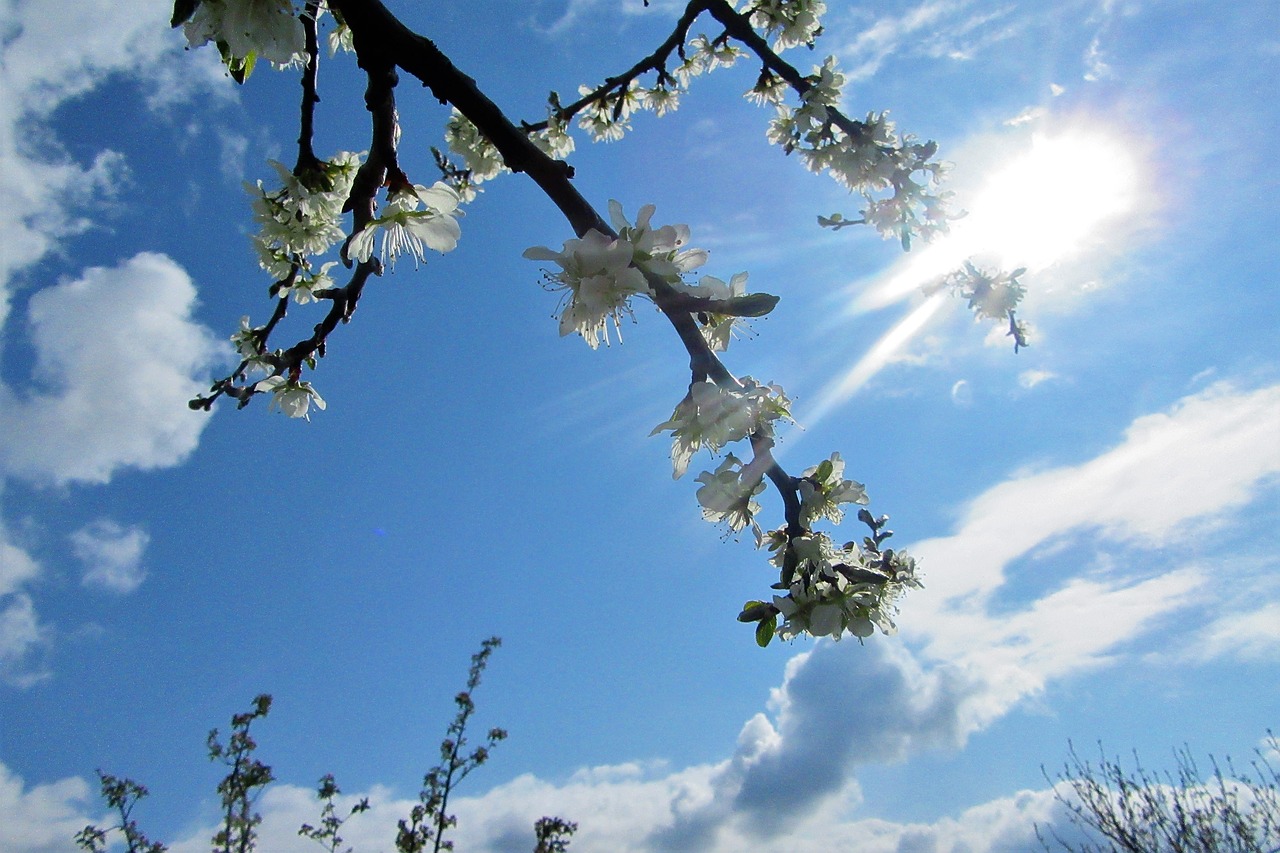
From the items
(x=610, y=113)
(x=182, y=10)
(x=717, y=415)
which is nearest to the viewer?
(x=182, y=10)

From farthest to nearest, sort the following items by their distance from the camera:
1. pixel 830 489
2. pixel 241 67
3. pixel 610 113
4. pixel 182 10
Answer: pixel 610 113, pixel 830 489, pixel 241 67, pixel 182 10

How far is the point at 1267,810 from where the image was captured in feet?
39.4

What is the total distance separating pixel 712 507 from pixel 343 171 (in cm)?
207

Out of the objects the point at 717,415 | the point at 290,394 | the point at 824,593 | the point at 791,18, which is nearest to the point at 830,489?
the point at 824,593

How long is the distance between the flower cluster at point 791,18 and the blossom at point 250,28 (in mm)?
3539

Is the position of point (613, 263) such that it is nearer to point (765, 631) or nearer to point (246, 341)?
point (765, 631)

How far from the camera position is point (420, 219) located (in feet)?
6.48

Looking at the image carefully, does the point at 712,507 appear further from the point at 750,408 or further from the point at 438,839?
the point at 438,839

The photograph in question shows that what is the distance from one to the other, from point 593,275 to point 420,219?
66 centimetres

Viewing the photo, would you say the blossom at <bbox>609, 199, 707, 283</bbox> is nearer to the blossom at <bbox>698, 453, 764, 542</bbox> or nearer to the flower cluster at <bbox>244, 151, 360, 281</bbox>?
the blossom at <bbox>698, 453, 764, 542</bbox>

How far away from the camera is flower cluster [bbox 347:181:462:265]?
6.39 ft

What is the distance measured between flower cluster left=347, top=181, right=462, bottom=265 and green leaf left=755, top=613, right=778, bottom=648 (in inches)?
55.5

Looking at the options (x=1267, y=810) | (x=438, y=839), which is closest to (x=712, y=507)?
(x=438, y=839)

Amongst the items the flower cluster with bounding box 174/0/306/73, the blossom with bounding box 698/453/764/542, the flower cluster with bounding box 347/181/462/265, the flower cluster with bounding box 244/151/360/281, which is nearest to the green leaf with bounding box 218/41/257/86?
the flower cluster with bounding box 174/0/306/73
